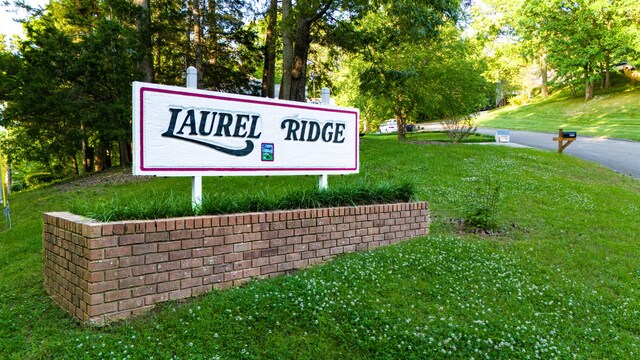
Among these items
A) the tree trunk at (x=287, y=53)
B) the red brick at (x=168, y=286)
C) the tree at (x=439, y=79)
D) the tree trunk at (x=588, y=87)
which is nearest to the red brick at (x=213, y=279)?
the red brick at (x=168, y=286)

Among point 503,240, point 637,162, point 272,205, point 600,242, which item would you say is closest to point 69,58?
point 272,205

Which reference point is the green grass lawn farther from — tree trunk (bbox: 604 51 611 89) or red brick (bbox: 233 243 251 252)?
tree trunk (bbox: 604 51 611 89)

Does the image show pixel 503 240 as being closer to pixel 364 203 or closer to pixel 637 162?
pixel 364 203

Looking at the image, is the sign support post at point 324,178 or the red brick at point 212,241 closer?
the red brick at point 212,241

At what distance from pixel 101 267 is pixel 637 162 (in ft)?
56.4

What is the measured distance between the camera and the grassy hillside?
27.0 meters

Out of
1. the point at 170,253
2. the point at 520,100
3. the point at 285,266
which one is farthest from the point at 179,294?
the point at 520,100

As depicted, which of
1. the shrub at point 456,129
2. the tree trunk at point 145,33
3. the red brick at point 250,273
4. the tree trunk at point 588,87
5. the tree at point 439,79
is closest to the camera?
the red brick at point 250,273

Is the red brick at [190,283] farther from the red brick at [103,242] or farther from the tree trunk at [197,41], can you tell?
the tree trunk at [197,41]

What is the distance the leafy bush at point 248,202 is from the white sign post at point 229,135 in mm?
266

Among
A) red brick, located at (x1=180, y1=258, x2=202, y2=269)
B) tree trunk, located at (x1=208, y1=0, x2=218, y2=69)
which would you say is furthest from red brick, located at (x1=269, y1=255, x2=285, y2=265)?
tree trunk, located at (x1=208, y1=0, x2=218, y2=69)

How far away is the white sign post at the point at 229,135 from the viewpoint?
4117 mm

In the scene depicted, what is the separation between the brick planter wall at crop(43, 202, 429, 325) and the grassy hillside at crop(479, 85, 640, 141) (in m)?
24.1

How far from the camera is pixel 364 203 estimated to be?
16.8 ft
